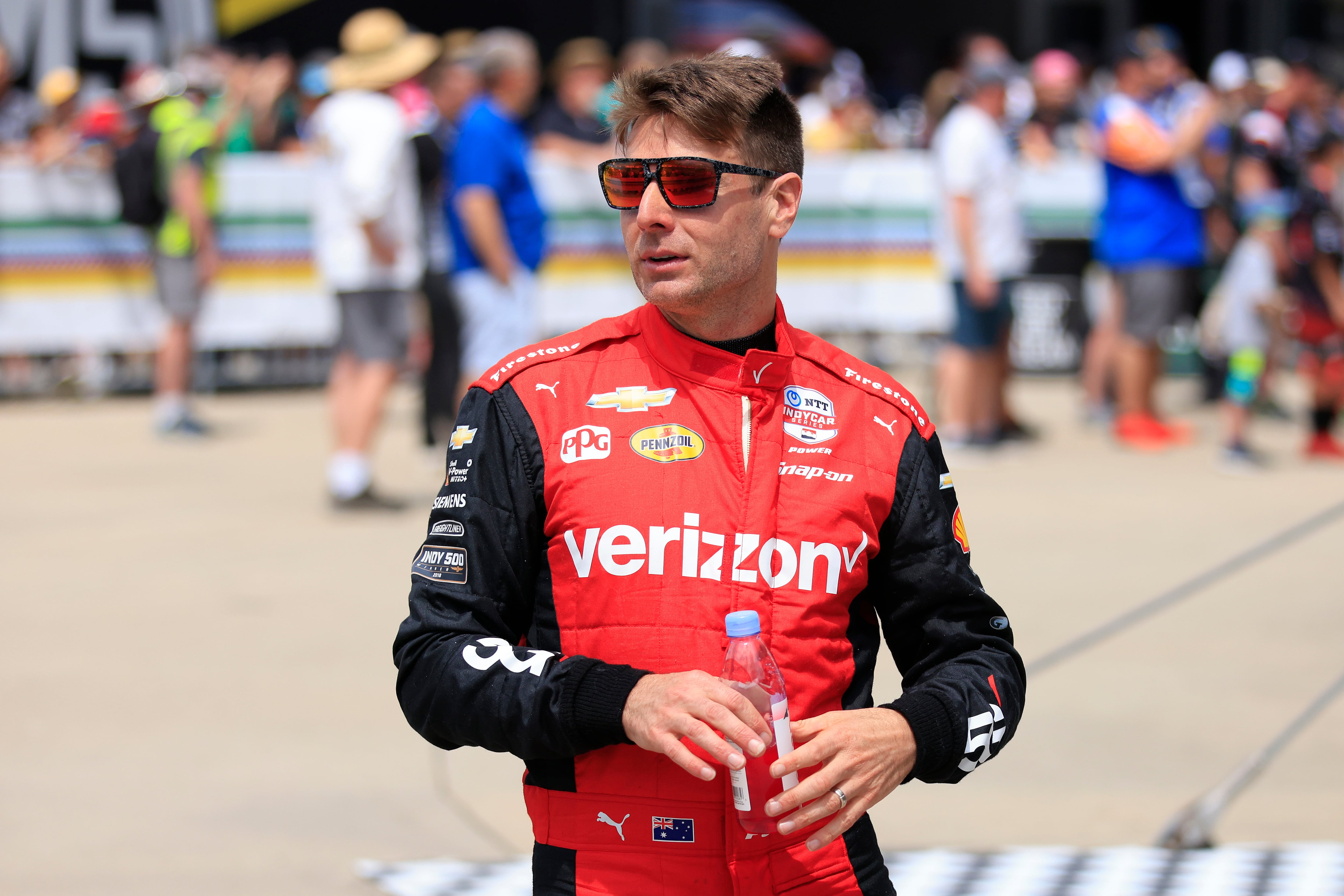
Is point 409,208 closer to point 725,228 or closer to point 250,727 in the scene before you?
point 250,727

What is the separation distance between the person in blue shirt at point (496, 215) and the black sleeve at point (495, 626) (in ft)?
17.8

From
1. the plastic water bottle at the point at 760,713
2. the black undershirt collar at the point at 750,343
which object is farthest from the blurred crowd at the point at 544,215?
the plastic water bottle at the point at 760,713

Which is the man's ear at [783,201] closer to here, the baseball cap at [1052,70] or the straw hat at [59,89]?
the baseball cap at [1052,70]

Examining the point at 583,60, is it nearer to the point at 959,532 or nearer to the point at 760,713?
the point at 959,532

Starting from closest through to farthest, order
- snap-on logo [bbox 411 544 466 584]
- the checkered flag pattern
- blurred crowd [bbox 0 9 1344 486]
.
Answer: snap-on logo [bbox 411 544 466 584] < the checkered flag pattern < blurred crowd [bbox 0 9 1344 486]

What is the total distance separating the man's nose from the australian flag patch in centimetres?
73

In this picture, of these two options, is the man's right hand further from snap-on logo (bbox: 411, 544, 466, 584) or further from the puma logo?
snap-on logo (bbox: 411, 544, 466, 584)

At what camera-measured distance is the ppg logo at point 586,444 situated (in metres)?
1.98

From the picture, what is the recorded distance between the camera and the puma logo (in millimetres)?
1944

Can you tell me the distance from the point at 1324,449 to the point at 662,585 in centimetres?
761

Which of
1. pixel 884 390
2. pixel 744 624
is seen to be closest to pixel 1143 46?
pixel 884 390

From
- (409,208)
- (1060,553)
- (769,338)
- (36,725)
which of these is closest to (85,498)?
(409,208)

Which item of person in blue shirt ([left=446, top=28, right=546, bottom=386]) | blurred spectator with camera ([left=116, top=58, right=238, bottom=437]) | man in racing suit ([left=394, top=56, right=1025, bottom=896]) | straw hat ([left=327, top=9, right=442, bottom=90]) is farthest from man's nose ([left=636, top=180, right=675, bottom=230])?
blurred spectator with camera ([left=116, top=58, right=238, bottom=437])

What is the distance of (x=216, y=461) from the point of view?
28.7 feet
